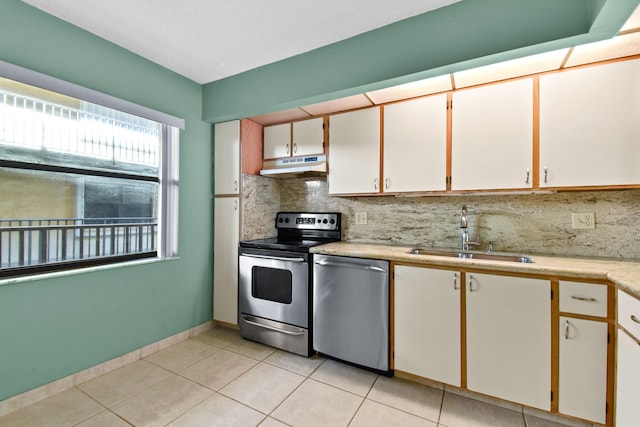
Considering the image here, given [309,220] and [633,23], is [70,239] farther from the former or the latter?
[633,23]

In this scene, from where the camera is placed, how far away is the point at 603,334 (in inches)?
56.1

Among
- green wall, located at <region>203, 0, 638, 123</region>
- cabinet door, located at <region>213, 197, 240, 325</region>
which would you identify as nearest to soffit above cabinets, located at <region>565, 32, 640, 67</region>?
green wall, located at <region>203, 0, 638, 123</region>

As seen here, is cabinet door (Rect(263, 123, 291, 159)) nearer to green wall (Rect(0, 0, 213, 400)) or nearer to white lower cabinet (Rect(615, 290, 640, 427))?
green wall (Rect(0, 0, 213, 400))

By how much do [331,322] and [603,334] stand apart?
5.30 ft

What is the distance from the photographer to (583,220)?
1928mm

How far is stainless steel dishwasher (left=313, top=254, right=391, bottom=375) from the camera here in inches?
79.2

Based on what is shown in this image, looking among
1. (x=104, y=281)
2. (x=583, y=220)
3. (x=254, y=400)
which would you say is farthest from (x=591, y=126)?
(x=104, y=281)

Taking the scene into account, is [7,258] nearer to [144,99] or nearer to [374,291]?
[144,99]

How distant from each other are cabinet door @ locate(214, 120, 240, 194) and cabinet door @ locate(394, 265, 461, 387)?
1830mm

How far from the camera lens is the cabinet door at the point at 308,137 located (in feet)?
8.78

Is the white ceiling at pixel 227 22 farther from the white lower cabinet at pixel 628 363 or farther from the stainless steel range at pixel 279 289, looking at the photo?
the white lower cabinet at pixel 628 363

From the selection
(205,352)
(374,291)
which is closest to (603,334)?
(374,291)

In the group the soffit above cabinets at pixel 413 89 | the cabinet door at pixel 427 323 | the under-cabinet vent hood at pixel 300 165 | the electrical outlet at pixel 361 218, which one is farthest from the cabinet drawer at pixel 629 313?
the under-cabinet vent hood at pixel 300 165

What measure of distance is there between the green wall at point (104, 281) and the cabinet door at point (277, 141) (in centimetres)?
60
